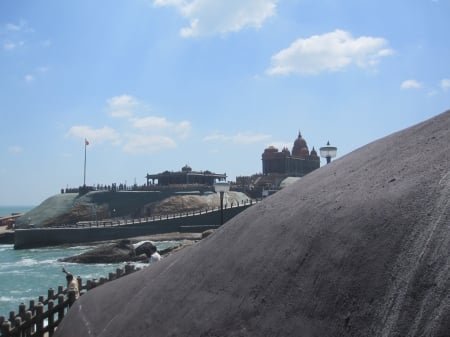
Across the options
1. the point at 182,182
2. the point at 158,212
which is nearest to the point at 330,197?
the point at 158,212

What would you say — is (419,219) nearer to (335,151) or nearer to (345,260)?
(345,260)

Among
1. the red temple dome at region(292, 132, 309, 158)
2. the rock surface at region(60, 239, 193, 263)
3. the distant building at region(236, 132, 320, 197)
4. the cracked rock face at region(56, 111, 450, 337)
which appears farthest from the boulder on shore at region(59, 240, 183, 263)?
the red temple dome at region(292, 132, 309, 158)

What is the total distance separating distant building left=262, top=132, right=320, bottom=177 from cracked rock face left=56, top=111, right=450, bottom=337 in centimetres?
→ 7150

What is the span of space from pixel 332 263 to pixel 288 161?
7514 centimetres

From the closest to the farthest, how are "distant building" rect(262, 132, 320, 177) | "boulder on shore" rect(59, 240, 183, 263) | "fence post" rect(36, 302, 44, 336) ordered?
"fence post" rect(36, 302, 44, 336), "boulder on shore" rect(59, 240, 183, 263), "distant building" rect(262, 132, 320, 177)

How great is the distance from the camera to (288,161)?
253 ft

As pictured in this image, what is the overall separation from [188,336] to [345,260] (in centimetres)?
127

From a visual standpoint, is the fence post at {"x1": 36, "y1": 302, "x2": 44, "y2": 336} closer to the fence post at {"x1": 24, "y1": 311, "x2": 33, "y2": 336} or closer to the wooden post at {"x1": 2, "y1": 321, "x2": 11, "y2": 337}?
the fence post at {"x1": 24, "y1": 311, "x2": 33, "y2": 336}

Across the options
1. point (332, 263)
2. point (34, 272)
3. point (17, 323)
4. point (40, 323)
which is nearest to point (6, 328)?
point (17, 323)

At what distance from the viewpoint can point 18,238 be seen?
156 ft

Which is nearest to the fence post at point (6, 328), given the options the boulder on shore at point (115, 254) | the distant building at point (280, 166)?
the boulder on shore at point (115, 254)

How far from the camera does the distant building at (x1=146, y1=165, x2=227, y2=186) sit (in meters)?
73.6

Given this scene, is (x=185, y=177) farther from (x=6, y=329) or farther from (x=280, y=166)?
(x=6, y=329)

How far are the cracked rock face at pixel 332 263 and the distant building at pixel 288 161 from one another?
235 ft
